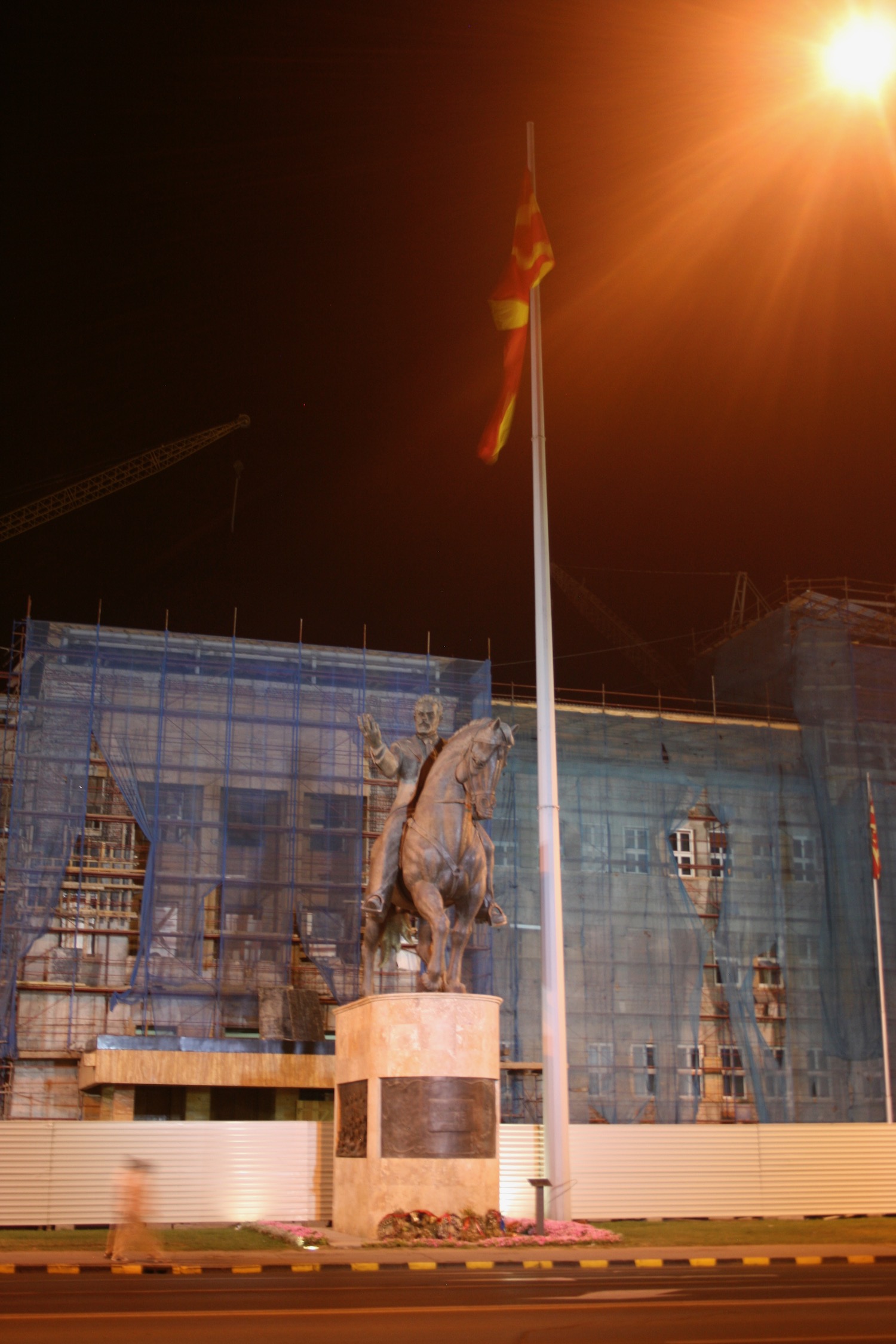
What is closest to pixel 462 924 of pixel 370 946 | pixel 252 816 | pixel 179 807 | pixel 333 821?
pixel 370 946

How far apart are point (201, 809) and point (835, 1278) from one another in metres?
25.5

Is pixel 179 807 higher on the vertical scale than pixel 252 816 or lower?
higher

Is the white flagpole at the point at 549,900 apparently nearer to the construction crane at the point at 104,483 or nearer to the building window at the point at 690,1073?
the building window at the point at 690,1073

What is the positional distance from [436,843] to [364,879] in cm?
2048

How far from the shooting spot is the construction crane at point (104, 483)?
55.4m

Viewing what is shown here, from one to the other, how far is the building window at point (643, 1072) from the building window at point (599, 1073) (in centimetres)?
77

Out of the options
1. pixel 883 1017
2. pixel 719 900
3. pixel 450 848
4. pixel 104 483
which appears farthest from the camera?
pixel 104 483

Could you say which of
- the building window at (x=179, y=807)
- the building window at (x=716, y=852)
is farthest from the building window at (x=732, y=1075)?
the building window at (x=179, y=807)

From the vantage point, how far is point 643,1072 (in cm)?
3900

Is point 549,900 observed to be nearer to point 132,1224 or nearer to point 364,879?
point 132,1224

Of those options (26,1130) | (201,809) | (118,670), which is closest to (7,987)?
(201,809)

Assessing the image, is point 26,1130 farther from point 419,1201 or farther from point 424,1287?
point 424,1287

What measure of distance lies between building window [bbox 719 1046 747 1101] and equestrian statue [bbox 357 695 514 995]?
25.6m

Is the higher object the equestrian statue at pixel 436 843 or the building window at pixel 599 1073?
the equestrian statue at pixel 436 843
